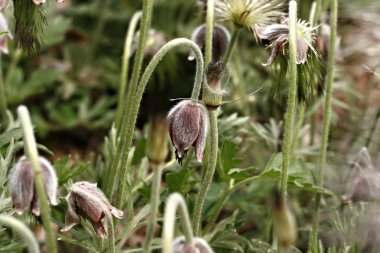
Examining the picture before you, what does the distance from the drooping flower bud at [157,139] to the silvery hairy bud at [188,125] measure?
0.41m

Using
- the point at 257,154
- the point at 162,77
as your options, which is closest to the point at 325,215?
the point at 257,154

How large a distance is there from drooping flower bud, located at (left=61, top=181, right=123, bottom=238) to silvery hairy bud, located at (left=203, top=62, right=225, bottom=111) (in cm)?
37

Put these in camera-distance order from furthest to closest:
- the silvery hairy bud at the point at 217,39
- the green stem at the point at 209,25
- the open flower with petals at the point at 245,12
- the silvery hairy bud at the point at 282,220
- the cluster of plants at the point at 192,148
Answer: the silvery hairy bud at the point at 217,39 < the open flower with petals at the point at 245,12 < the green stem at the point at 209,25 < the cluster of plants at the point at 192,148 < the silvery hairy bud at the point at 282,220

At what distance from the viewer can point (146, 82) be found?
1.94m

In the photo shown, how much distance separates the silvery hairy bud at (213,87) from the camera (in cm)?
185

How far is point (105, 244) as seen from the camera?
2.03 metres

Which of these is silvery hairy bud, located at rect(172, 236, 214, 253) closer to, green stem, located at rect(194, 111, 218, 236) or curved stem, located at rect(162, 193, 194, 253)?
curved stem, located at rect(162, 193, 194, 253)

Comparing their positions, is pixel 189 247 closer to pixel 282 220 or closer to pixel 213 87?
pixel 282 220

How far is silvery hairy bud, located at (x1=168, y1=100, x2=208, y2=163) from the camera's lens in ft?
6.20

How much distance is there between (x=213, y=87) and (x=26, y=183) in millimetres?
544

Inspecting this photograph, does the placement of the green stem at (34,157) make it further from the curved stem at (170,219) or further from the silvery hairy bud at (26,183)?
the curved stem at (170,219)

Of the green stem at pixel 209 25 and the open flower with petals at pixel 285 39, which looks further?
the green stem at pixel 209 25

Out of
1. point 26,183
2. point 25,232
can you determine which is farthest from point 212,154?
point 25,232

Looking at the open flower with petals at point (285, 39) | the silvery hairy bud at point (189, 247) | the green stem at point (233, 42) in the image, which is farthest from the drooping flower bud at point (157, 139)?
the green stem at point (233, 42)
